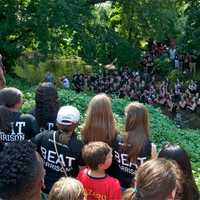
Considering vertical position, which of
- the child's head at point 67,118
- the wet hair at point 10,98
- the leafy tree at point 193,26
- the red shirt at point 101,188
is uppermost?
the leafy tree at point 193,26

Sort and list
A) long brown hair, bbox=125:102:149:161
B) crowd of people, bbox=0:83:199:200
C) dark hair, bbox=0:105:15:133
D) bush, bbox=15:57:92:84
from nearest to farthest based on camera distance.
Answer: crowd of people, bbox=0:83:199:200, long brown hair, bbox=125:102:149:161, dark hair, bbox=0:105:15:133, bush, bbox=15:57:92:84

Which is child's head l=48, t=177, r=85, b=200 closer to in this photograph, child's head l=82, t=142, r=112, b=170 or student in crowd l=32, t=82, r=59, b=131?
child's head l=82, t=142, r=112, b=170

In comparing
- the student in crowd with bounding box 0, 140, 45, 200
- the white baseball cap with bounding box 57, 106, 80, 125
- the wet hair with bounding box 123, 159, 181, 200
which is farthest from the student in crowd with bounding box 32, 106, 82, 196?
→ the student in crowd with bounding box 0, 140, 45, 200

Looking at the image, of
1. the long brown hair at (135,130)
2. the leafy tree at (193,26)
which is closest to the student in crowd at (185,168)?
the long brown hair at (135,130)

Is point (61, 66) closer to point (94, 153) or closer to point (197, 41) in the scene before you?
point (197, 41)

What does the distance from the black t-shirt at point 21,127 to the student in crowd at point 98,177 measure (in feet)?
2.87

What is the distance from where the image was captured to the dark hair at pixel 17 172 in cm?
256

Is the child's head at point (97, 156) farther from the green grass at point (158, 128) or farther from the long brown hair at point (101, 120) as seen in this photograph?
the green grass at point (158, 128)

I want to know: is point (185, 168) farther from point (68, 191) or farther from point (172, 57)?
point (172, 57)

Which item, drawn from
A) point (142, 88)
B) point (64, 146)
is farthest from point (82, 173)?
point (142, 88)

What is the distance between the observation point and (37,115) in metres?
5.05

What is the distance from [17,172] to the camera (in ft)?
→ 8.52

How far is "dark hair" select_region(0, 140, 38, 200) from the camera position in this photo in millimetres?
2564

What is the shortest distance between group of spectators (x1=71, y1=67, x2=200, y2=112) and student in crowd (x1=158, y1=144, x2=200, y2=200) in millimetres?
18107
